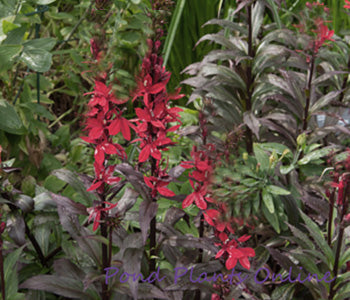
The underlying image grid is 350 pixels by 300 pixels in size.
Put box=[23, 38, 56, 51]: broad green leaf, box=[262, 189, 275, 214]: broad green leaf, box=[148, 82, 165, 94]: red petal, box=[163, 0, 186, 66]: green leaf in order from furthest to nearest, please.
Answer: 1. box=[163, 0, 186, 66]: green leaf
2. box=[23, 38, 56, 51]: broad green leaf
3. box=[262, 189, 275, 214]: broad green leaf
4. box=[148, 82, 165, 94]: red petal

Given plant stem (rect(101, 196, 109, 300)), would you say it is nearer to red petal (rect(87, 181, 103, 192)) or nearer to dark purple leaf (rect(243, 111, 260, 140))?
red petal (rect(87, 181, 103, 192))

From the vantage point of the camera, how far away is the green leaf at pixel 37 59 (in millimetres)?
1205

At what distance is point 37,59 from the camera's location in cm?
123

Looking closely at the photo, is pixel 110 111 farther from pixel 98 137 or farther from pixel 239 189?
pixel 239 189

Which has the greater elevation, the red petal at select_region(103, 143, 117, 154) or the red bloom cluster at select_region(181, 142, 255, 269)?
the red petal at select_region(103, 143, 117, 154)

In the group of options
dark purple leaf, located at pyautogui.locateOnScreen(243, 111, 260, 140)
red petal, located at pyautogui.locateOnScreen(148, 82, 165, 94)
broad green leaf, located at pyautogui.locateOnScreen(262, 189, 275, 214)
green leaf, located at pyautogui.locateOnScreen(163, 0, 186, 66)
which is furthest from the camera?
green leaf, located at pyautogui.locateOnScreen(163, 0, 186, 66)

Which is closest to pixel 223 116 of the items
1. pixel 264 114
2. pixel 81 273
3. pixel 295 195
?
pixel 264 114

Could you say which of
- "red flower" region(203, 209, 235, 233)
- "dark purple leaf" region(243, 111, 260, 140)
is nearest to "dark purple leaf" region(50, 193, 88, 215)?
"red flower" region(203, 209, 235, 233)

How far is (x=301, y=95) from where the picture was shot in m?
1.51

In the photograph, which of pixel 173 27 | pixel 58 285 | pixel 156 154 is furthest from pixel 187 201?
pixel 173 27

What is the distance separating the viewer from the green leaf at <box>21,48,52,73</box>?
121cm

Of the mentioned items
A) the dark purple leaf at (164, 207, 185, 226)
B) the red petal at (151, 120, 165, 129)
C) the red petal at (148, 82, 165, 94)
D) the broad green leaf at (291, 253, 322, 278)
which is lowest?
the broad green leaf at (291, 253, 322, 278)

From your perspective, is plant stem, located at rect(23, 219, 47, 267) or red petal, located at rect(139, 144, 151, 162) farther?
plant stem, located at rect(23, 219, 47, 267)

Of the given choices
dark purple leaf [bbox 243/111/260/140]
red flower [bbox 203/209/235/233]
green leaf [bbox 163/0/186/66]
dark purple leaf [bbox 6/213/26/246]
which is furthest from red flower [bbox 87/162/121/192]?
green leaf [bbox 163/0/186/66]
